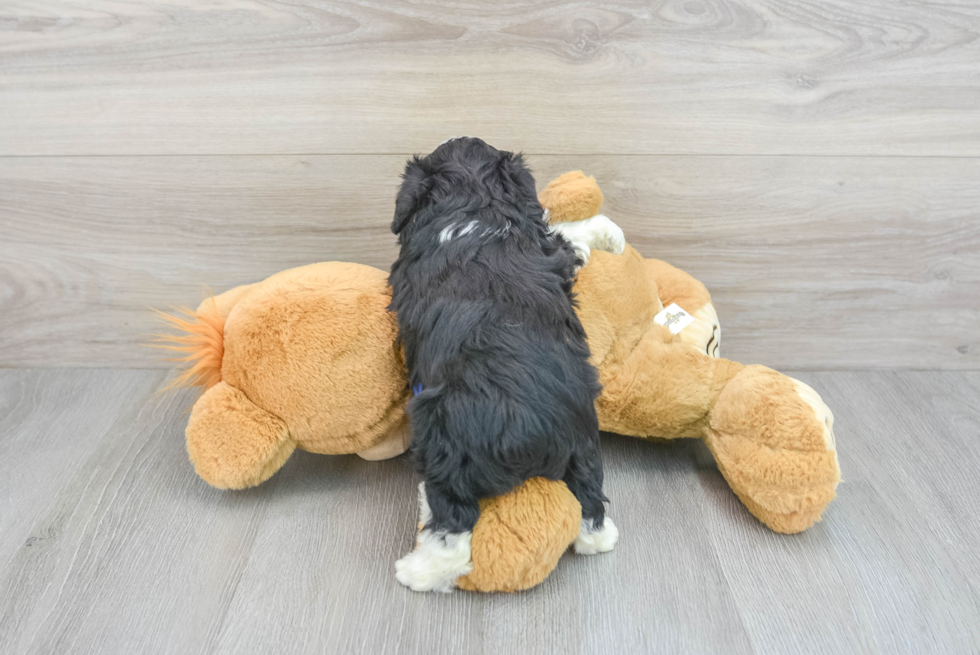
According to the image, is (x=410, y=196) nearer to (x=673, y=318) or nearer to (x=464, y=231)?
(x=464, y=231)

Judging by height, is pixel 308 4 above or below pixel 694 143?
above

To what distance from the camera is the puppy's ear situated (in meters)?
0.81

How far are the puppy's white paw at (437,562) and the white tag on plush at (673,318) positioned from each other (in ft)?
1.41

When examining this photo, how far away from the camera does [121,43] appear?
1.01m

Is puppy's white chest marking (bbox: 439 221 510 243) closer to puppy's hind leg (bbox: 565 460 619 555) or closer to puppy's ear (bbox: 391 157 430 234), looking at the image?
puppy's ear (bbox: 391 157 430 234)

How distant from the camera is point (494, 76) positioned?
1013 mm

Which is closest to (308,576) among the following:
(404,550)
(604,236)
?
(404,550)

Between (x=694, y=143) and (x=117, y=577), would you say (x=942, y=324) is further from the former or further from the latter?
(x=117, y=577)

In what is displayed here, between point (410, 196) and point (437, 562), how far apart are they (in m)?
0.43

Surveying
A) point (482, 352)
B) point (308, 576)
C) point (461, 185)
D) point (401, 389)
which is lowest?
point (308, 576)

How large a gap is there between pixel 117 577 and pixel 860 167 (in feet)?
3.98

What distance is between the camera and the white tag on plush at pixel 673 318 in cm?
97

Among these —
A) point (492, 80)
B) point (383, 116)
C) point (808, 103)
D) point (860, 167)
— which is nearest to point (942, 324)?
point (860, 167)

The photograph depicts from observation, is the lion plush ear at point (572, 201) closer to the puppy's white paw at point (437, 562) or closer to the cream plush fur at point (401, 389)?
the cream plush fur at point (401, 389)
